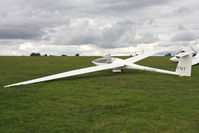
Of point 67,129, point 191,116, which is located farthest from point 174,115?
point 67,129

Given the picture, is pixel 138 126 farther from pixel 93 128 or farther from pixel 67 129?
pixel 67 129

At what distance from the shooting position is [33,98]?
404 inches

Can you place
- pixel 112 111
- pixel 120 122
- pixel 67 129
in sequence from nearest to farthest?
1. pixel 67 129
2. pixel 120 122
3. pixel 112 111

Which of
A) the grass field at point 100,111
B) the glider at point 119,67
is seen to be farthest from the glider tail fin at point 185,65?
the grass field at point 100,111

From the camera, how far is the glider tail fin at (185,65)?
51.0 feet

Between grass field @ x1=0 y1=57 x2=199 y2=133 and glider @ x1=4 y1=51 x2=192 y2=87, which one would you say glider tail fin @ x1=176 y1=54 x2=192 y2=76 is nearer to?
glider @ x1=4 y1=51 x2=192 y2=87

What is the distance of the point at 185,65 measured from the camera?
15883mm

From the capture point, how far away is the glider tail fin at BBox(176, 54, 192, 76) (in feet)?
51.0

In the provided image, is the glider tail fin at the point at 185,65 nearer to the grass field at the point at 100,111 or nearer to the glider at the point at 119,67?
the glider at the point at 119,67

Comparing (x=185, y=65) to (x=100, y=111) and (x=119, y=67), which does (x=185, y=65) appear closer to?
(x=119, y=67)

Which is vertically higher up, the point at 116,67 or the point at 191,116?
the point at 116,67

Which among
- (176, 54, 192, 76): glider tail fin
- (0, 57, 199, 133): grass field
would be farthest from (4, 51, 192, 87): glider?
(0, 57, 199, 133): grass field

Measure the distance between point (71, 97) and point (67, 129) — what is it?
413 cm

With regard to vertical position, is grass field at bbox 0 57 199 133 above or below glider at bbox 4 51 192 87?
below
